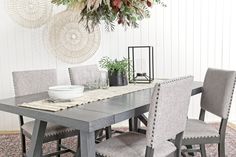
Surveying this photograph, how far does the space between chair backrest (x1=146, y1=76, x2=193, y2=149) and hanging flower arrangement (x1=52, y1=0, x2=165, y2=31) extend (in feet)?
2.45

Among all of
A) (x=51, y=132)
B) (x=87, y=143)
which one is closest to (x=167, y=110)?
(x=87, y=143)

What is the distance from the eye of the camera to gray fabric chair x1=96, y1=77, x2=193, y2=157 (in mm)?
1719

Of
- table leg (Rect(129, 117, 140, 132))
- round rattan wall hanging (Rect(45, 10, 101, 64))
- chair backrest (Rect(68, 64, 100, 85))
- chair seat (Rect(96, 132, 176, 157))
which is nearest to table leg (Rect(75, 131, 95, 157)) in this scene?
chair seat (Rect(96, 132, 176, 157))

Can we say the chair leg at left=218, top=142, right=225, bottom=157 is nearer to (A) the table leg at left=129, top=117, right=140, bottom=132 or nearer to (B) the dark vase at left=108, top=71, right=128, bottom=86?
(A) the table leg at left=129, top=117, right=140, bottom=132

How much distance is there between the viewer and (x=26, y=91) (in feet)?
8.84

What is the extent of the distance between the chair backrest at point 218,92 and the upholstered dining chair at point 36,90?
118 centimetres

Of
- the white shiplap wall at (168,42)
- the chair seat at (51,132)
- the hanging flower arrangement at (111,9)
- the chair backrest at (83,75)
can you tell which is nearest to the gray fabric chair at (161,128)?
the chair seat at (51,132)

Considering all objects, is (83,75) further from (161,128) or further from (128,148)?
(161,128)

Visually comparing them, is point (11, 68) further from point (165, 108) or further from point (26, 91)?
point (165, 108)

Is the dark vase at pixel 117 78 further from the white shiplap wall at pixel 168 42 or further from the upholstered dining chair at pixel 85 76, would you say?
the white shiplap wall at pixel 168 42

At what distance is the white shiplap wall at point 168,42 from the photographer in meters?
3.82

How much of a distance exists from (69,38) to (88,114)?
88.1 inches

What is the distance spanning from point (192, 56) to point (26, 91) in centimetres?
230

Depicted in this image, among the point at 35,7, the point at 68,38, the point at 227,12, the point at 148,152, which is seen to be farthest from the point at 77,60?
the point at 148,152
